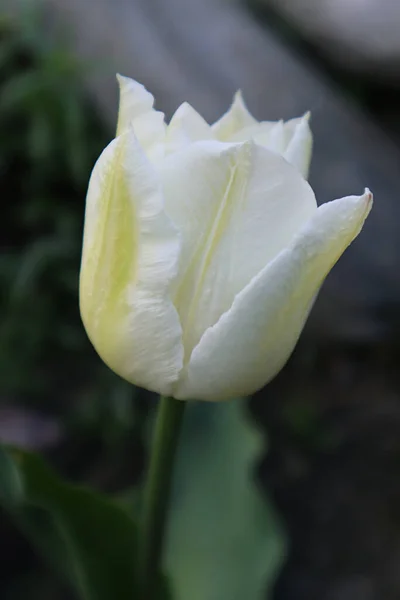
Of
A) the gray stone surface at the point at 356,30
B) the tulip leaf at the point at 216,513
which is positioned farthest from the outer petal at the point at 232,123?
the gray stone surface at the point at 356,30

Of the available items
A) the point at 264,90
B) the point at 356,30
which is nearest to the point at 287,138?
the point at 264,90

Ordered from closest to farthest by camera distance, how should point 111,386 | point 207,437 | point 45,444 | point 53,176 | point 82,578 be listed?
1. point 82,578
2. point 207,437
3. point 45,444
4. point 111,386
5. point 53,176

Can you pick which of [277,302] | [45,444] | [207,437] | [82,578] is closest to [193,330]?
[277,302]

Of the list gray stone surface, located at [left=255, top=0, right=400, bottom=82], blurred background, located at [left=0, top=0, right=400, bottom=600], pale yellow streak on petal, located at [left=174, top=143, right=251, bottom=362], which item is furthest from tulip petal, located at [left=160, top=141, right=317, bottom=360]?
gray stone surface, located at [left=255, top=0, right=400, bottom=82]

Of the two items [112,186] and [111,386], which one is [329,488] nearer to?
[111,386]

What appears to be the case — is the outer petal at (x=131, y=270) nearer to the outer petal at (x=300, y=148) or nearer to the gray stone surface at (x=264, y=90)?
the outer petal at (x=300, y=148)
